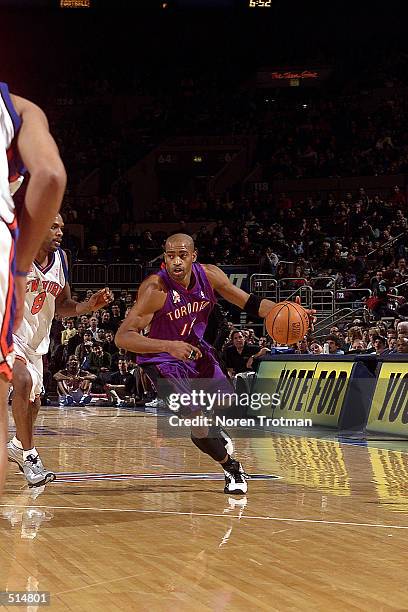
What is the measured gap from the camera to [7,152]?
263 centimetres

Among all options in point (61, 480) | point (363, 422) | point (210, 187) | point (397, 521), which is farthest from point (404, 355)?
point (210, 187)

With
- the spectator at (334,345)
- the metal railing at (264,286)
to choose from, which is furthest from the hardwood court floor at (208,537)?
the metal railing at (264,286)

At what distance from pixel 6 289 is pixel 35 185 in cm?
29

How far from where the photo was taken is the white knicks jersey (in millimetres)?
6805

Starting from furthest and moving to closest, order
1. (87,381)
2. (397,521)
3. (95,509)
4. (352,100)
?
(352,100), (87,381), (95,509), (397,521)

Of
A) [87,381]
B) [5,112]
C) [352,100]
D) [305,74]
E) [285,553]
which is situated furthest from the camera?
[305,74]

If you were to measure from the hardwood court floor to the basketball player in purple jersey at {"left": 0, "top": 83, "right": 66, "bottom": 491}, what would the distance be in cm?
117

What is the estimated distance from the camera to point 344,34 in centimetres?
3152

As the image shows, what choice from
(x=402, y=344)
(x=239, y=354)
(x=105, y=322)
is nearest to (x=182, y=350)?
(x=402, y=344)

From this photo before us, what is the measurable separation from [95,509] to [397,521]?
5.88 ft

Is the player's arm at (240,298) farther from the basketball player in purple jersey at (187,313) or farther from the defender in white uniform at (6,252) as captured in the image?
the defender in white uniform at (6,252)

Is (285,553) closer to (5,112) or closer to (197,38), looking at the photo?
Answer: (5,112)

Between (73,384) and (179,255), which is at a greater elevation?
(179,255)

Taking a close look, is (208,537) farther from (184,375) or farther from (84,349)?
(84,349)
